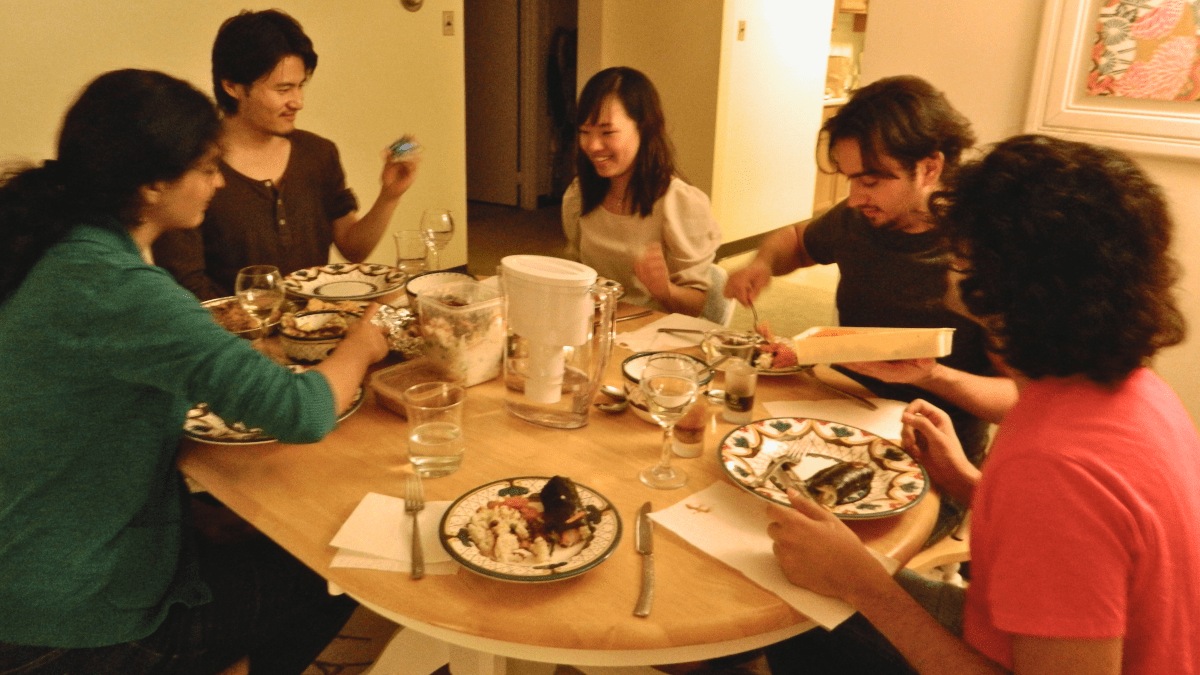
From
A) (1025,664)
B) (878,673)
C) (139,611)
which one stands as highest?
(1025,664)

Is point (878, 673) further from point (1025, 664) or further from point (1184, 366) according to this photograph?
point (1184, 366)

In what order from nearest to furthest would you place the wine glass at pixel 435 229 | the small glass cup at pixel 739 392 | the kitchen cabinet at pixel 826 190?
the small glass cup at pixel 739 392
the wine glass at pixel 435 229
the kitchen cabinet at pixel 826 190

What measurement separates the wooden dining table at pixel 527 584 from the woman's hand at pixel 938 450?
0.43 ft

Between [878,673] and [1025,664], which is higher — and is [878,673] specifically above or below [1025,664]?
below

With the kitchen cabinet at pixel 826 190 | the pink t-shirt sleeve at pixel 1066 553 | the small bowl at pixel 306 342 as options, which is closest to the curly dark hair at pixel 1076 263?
the pink t-shirt sleeve at pixel 1066 553

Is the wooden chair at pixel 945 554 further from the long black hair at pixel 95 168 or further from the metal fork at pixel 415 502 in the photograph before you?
the long black hair at pixel 95 168

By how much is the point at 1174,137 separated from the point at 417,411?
7.71ft

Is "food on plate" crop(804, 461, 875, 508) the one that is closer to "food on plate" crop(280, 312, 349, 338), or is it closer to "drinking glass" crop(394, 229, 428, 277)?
"food on plate" crop(280, 312, 349, 338)

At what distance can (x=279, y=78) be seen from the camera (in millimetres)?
2168

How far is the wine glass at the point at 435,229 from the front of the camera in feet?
6.97

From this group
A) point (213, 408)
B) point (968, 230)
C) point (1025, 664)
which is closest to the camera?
point (1025, 664)

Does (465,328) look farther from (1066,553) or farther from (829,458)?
(1066,553)

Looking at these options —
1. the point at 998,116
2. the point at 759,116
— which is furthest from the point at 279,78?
the point at 759,116

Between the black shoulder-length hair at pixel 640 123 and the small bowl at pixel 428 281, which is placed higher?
the black shoulder-length hair at pixel 640 123
